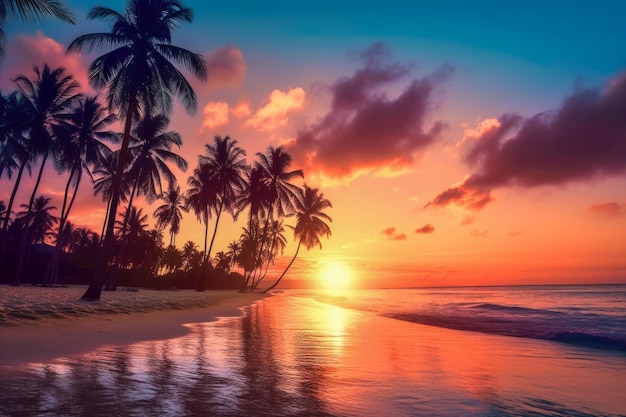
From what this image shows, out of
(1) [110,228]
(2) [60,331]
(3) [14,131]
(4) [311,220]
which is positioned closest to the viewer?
(2) [60,331]

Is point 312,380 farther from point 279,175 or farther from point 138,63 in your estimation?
point 279,175

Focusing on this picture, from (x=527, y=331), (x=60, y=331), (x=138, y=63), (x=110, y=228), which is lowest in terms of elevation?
(x=527, y=331)

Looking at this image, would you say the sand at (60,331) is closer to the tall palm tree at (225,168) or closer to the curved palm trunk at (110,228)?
the curved palm trunk at (110,228)

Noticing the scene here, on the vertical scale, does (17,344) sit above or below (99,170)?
below

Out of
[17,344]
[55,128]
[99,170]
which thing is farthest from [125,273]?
[17,344]

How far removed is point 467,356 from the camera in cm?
696

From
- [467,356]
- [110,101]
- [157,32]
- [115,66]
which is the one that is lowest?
[467,356]

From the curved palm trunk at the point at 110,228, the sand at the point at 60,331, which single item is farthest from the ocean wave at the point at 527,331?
the curved palm trunk at the point at 110,228

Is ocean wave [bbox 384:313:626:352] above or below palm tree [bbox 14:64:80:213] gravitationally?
below

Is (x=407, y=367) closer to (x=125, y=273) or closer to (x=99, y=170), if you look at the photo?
(x=99, y=170)

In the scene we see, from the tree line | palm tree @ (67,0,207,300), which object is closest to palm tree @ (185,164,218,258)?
the tree line

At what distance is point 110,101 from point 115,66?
1524mm

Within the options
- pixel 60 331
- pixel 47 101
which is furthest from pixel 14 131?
pixel 60 331

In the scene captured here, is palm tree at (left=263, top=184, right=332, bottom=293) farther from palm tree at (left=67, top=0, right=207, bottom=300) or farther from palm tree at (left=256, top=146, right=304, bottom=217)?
palm tree at (left=67, top=0, right=207, bottom=300)
